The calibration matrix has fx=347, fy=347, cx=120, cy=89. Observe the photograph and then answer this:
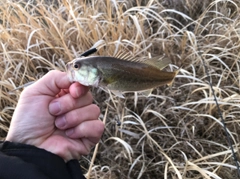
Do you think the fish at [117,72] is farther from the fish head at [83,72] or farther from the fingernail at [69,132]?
the fingernail at [69,132]

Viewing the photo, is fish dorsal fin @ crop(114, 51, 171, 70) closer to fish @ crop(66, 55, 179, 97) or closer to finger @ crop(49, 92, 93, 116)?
fish @ crop(66, 55, 179, 97)

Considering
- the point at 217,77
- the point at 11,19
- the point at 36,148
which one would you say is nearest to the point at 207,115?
the point at 217,77

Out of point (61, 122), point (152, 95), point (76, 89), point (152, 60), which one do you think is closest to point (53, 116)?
point (61, 122)

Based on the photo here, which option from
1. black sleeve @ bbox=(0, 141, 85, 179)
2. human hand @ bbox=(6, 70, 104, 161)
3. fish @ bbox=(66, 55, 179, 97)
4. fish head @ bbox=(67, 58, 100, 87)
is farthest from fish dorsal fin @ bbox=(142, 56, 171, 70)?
black sleeve @ bbox=(0, 141, 85, 179)

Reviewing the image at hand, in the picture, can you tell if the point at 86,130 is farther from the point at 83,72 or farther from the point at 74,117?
the point at 83,72

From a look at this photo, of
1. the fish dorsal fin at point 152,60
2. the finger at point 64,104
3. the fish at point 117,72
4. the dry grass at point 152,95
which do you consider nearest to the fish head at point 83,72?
the fish at point 117,72

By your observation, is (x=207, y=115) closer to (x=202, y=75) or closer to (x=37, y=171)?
(x=202, y=75)

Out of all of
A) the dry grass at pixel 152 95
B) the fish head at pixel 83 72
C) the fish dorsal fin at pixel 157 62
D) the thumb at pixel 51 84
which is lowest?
the dry grass at pixel 152 95
